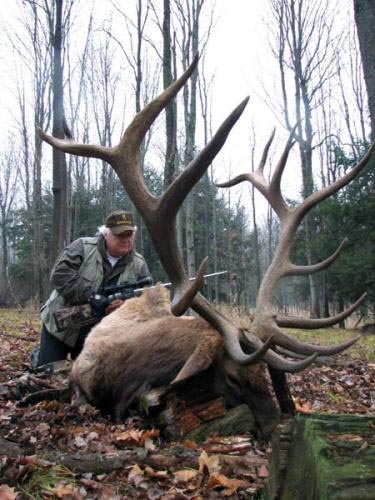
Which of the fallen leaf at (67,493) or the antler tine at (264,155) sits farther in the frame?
the antler tine at (264,155)

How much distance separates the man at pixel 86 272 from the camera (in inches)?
197

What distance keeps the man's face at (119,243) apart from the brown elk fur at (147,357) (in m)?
0.78

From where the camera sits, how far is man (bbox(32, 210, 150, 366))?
5.00 meters

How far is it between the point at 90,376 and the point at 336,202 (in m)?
12.0

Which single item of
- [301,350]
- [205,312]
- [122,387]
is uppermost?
[205,312]

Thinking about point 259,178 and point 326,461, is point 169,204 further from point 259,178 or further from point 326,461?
point 326,461

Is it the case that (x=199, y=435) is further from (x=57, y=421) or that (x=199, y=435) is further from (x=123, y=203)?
(x=123, y=203)

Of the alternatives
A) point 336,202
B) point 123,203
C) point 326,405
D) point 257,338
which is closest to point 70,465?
point 257,338

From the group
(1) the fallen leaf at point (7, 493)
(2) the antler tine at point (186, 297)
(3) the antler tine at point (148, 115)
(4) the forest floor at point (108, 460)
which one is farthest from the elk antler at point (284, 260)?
(1) the fallen leaf at point (7, 493)

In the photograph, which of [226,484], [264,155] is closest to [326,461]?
[226,484]

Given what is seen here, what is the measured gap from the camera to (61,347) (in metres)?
5.39

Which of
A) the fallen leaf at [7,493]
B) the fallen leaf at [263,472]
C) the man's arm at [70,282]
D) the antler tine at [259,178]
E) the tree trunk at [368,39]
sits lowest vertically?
the fallen leaf at [263,472]

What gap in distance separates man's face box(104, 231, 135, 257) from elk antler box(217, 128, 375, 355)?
1.00 metres

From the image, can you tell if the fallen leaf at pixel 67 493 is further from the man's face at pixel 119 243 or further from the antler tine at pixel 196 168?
the man's face at pixel 119 243
